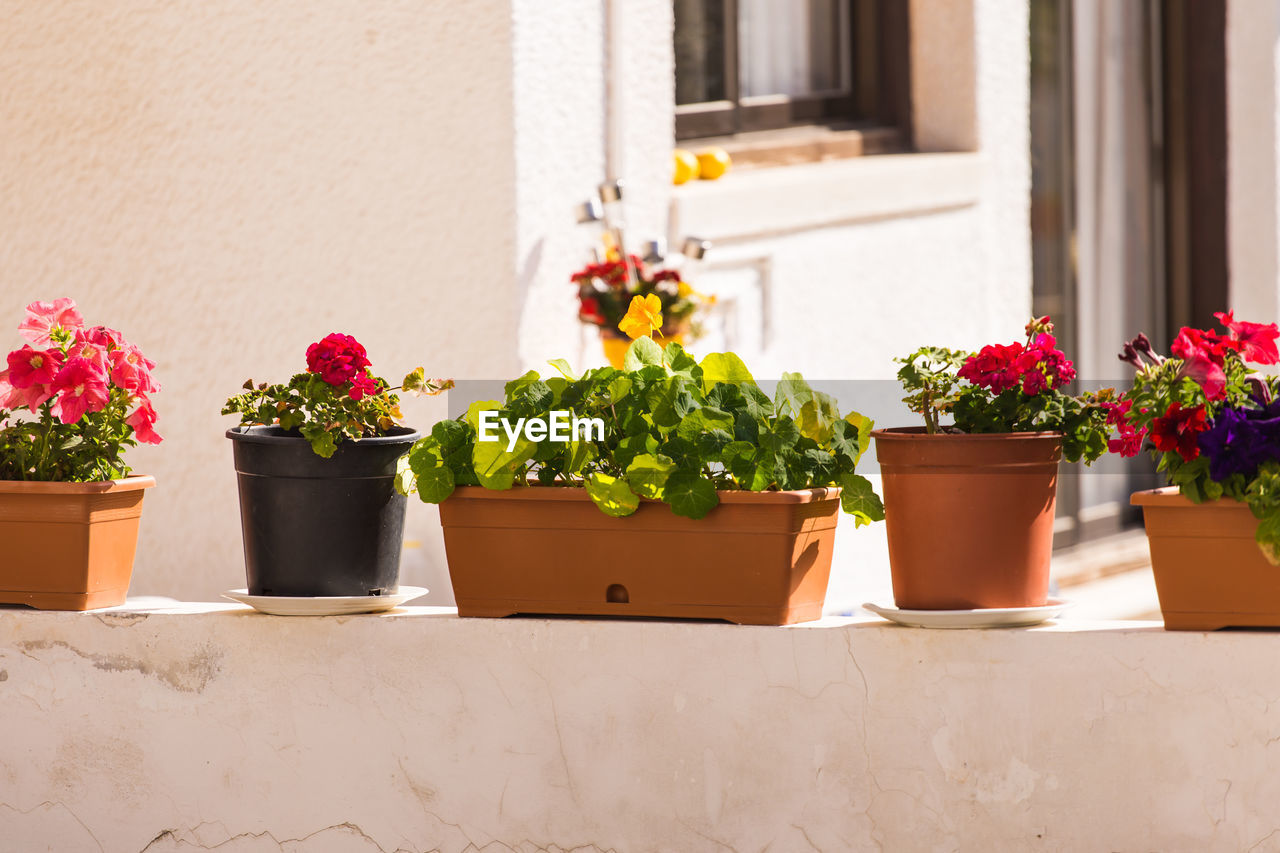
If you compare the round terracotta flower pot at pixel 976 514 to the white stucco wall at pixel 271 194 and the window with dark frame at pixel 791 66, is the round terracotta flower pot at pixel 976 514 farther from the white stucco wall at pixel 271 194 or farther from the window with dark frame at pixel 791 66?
the window with dark frame at pixel 791 66

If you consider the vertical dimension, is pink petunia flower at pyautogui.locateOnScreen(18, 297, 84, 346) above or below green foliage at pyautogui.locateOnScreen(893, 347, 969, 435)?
above

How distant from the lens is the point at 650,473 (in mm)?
1731

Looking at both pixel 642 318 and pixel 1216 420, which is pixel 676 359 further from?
pixel 1216 420

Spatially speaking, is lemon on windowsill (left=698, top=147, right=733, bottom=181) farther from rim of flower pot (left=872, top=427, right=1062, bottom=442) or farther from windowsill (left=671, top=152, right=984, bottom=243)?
rim of flower pot (left=872, top=427, right=1062, bottom=442)

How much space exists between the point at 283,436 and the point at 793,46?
2.83m

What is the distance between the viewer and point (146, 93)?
2.97m

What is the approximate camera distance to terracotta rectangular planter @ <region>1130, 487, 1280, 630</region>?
5.27 feet

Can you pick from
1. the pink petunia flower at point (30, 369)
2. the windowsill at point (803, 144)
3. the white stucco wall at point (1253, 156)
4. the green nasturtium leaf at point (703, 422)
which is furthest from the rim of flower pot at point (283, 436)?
the white stucco wall at point (1253, 156)

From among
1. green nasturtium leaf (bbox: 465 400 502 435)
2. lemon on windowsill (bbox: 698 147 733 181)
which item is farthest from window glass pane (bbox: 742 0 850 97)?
green nasturtium leaf (bbox: 465 400 502 435)

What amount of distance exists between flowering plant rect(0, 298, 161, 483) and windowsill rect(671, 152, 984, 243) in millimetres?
1625

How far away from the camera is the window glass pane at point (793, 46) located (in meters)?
4.22

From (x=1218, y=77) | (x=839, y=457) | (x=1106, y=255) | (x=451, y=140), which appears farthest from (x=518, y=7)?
(x=1218, y=77)

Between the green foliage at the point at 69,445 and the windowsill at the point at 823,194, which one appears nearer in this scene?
the green foliage at the point at 69,445

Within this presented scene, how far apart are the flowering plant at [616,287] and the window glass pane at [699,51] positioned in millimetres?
972
